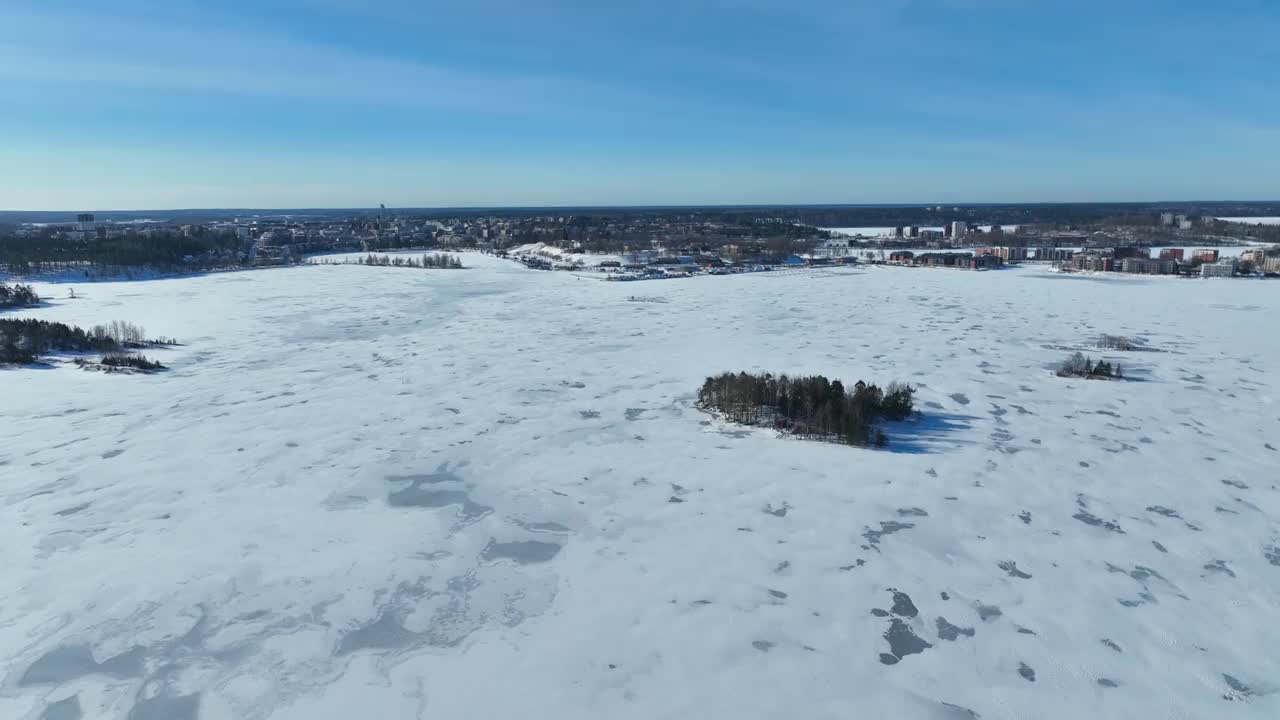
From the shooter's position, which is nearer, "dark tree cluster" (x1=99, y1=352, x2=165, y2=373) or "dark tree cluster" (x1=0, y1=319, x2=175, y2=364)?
"dark tree cluster" (x1=99, y1=352, x2=165, y2=373)

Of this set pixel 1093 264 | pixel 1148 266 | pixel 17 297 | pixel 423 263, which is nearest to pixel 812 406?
pixel 17 297

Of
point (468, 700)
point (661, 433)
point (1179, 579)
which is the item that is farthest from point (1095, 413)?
point (468, 700)

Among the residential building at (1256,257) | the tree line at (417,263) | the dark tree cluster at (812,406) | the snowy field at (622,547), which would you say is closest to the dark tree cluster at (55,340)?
the snowy field at (622,547)

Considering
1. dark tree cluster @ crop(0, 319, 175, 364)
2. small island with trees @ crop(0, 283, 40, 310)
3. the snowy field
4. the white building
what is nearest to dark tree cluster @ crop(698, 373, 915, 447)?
the snowy field

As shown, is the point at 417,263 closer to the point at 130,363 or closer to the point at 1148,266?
the point at 130,363

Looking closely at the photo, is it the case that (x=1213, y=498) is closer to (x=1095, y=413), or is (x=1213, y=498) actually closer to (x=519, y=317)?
(x=1095, y=413)

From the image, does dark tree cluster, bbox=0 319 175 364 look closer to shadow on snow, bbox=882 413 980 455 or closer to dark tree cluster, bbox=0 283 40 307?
dark tree cluster, bbox=0 283 40 307
